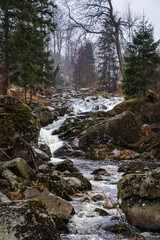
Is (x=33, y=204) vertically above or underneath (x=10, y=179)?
above

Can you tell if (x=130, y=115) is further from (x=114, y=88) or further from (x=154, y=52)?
(x=114, y=88)

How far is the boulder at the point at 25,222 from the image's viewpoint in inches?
85.2

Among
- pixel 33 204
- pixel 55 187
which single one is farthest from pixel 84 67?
pixel 33 204

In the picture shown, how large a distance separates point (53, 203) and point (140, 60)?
14.4m

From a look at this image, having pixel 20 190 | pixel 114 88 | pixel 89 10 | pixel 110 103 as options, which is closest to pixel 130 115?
pixel 20 190

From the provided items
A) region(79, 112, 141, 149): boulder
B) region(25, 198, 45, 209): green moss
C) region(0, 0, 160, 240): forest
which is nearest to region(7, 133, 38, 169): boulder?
region(0, 0, 160, 240): forest

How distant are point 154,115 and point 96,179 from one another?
21.3 ft

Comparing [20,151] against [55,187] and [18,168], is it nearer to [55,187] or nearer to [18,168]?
[18,168]

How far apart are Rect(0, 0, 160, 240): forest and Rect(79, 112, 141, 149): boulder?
5 centimetres

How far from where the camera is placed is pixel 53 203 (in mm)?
3727

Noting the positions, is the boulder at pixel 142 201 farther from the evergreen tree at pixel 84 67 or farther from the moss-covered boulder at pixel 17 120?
the evergreen tree at pixel 84 67

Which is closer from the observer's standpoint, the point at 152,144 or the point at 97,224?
the point at 97,224

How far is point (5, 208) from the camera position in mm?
2355

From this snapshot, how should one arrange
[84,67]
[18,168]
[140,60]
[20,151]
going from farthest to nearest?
[84,67], [140,60], [20,151], [18,168]
